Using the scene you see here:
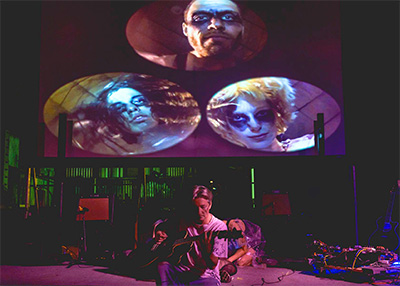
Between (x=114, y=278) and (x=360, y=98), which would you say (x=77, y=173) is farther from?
(x=360, y=98)

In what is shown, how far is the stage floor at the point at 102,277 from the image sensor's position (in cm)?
307

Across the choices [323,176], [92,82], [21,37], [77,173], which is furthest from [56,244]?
[323,176]

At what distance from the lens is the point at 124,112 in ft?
13.2

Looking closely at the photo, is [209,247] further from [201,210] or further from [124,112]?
[124,112]

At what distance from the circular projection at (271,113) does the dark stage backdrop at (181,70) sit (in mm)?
15

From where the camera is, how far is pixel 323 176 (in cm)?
437

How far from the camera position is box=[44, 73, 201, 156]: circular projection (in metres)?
3.95

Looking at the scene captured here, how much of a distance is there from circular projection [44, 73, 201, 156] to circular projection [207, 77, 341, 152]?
331 millimetres

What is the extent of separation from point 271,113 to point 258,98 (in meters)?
0.21

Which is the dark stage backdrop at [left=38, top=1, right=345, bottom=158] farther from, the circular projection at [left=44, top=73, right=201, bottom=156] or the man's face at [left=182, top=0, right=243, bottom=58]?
the man's face at [left=182, top=0, right=243, bottom=58]

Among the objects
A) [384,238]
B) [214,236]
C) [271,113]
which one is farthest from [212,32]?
[384,238]

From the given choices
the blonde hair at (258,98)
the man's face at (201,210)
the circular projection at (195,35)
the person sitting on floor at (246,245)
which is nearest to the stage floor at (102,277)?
the person sitting on floor at (246,245)

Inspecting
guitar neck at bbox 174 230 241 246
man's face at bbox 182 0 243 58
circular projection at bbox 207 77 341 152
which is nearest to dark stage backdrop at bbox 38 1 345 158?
circular projection at bbox 207 77 341 152

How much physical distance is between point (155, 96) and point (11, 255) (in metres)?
2.38
